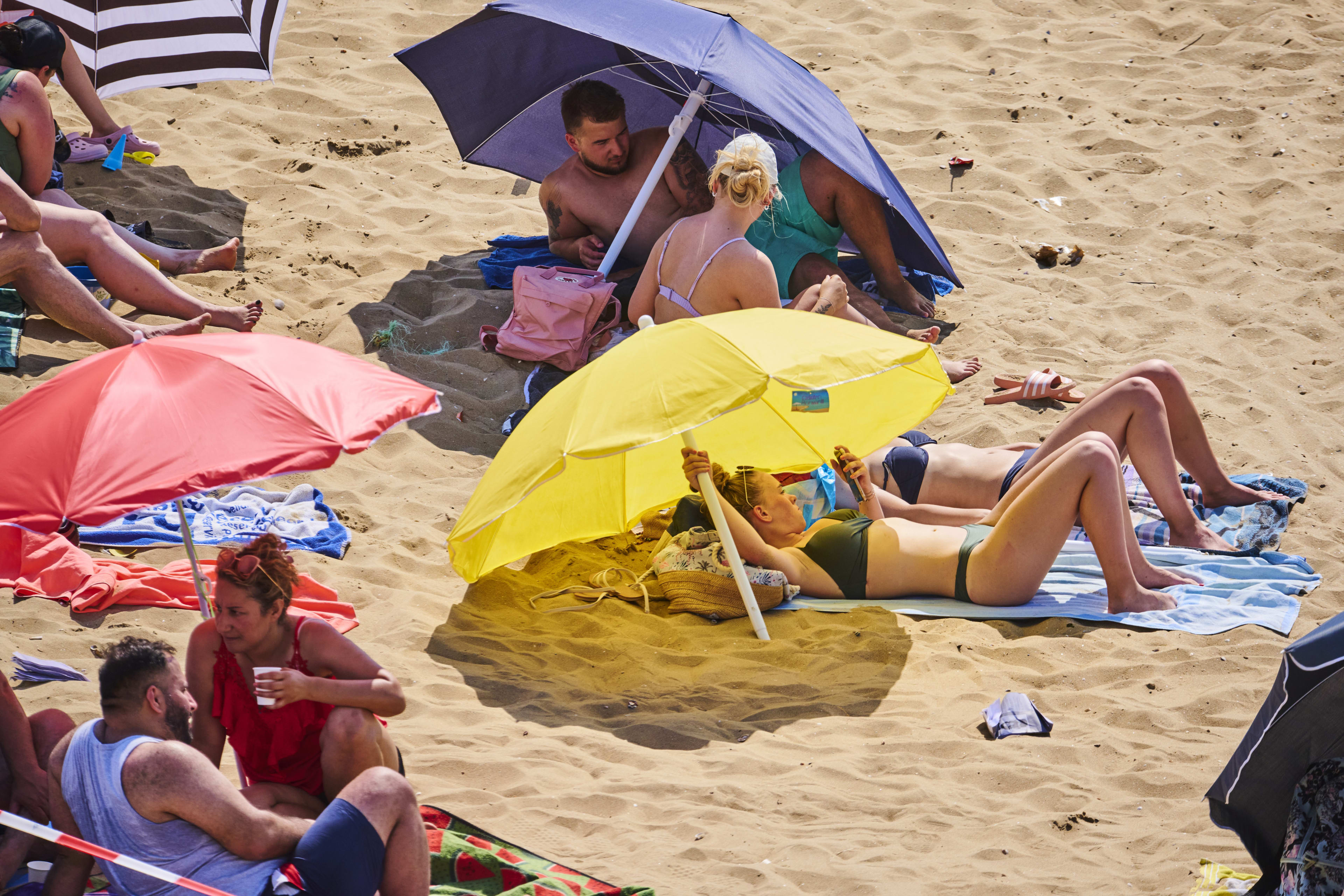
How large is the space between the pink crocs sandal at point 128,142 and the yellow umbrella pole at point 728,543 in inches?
186

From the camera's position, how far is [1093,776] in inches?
142

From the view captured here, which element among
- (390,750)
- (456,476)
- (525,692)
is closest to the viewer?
(390,750)

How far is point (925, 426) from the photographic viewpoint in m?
6.21

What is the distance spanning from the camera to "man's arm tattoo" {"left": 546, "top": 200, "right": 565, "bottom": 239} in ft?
22.4

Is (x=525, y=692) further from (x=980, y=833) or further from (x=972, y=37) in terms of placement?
(x=972, y=37)

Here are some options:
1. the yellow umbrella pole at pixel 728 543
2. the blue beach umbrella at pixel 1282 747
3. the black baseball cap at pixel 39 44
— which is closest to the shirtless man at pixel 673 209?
the yellow umbrella pole at pixel 728 543

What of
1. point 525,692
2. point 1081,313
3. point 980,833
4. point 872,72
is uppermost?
point 872,72

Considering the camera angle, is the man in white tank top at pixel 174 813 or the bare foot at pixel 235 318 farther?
the bare foot at pixel 235 318

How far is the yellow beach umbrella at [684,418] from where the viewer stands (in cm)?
386

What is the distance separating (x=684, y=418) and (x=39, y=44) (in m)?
4.53

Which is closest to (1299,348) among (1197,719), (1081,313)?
(1081,313)

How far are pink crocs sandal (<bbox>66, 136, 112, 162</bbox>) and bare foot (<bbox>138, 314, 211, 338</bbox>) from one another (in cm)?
213

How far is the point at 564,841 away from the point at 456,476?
2.60 metres

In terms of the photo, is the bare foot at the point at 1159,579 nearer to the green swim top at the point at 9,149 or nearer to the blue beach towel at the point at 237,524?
the blue beach towel at the point at 237,524
